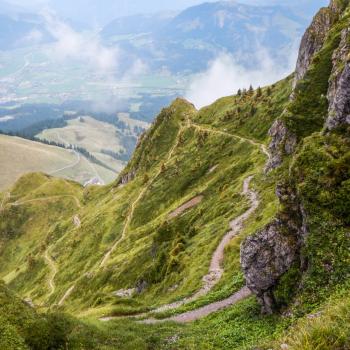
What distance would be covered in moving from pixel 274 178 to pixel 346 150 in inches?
1918

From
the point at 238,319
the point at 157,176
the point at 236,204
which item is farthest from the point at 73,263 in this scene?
the point at 238,319

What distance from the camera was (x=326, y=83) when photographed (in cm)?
6844

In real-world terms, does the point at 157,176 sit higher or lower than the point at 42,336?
lower

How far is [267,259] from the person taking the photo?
37.2 metres

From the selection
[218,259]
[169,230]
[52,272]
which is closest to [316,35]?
[169,230]

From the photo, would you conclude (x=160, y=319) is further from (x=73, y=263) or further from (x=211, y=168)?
(x=73, y=263)

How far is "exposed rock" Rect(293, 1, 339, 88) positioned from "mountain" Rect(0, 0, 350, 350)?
60 cm

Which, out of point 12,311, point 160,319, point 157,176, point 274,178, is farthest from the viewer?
point 157,176

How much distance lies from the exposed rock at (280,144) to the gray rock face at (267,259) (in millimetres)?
35052

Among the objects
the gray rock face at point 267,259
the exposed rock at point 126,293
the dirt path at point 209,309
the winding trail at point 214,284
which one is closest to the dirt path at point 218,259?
the winding trail at point 214,284

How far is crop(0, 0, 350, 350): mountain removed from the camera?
31422 millimetres

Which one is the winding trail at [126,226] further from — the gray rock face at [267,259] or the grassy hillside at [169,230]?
the gray rock face at [267,259]

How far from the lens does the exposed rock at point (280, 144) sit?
7125 cm

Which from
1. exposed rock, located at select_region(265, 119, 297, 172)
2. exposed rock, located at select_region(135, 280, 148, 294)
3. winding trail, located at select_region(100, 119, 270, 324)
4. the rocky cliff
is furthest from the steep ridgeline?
exposed rock, located at select_region(135, 280, 148, 294)
